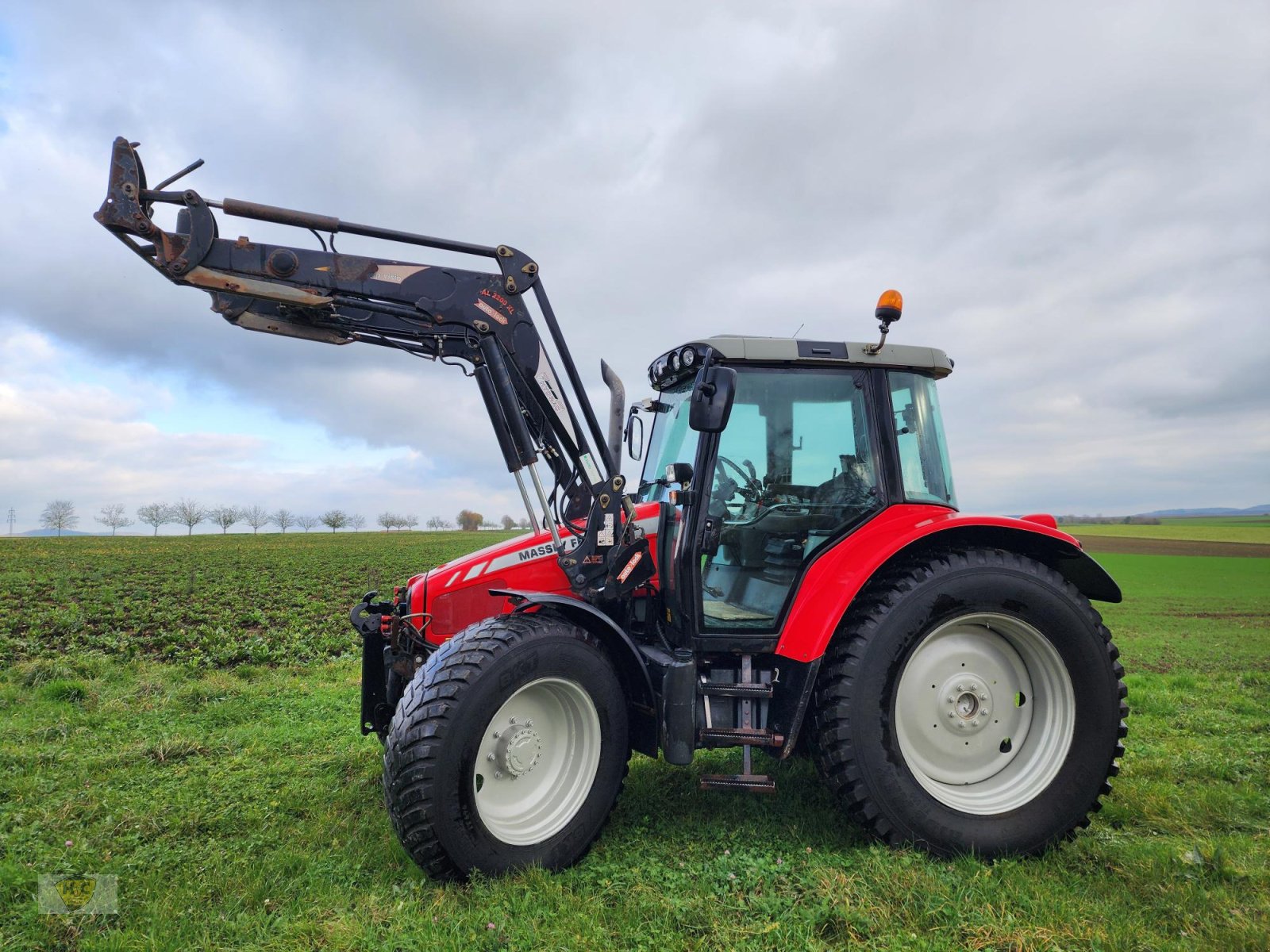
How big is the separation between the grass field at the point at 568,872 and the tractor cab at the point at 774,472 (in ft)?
3.76

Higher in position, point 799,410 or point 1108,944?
point 799,410

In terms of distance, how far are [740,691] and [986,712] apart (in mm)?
1277

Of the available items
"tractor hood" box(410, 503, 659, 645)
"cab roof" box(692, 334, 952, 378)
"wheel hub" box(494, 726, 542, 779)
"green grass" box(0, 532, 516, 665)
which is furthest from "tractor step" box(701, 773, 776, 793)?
"green grass" box(0, 532, 516, 665)

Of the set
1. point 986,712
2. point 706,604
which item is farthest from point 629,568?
point 986,712

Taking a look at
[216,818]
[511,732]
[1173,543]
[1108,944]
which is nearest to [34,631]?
[216,818]

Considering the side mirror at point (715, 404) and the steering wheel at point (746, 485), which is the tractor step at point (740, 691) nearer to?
the steering wheel at point (746, 485)

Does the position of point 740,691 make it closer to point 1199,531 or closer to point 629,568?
point 629,568

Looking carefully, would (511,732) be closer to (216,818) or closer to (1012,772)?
(216,818)

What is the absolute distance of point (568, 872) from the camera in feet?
10.9

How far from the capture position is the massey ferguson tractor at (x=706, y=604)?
3.44 metres

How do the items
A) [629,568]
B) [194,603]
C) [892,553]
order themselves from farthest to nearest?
[194,603]
[629,568]
[892,553]

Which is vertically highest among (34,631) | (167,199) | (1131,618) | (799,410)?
(167,199)

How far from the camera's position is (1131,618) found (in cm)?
1878

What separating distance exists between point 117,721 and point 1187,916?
275 inches
